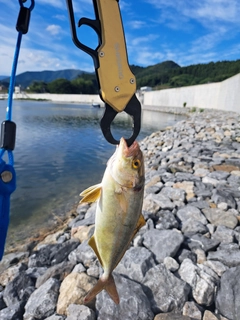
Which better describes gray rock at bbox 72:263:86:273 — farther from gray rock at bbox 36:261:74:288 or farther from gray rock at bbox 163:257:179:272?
gray rock at bbox 163:257:179:272

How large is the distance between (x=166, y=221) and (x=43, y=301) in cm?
256

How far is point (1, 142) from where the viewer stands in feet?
6.89

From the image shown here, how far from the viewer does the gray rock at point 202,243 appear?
3.99 m

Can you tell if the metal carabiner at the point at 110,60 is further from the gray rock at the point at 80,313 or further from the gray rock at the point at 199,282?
the gray rock at the point at 199,282

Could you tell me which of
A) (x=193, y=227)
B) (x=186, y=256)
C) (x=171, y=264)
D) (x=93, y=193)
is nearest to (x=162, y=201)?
(x=193, y=227)

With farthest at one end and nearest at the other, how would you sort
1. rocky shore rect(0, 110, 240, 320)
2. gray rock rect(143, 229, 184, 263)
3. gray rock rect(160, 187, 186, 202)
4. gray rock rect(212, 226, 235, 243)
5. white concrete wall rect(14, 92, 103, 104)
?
white concrete wall rect(14, 92, 103, 104) → gray rock rect(160, 187, 186, 202) → gray rock rect(212, 226, 235, 243) → gray rock rect(143, 229, 184, 263) → rocky shore rect(0, 110, 240, 320)

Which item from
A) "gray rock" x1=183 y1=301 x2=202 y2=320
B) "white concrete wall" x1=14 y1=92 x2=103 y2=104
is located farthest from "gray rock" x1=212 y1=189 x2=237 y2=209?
"white concrete wall" x1=14 y1=92 x2=103 y2=104

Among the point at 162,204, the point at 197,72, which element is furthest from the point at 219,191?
the point at 197,72

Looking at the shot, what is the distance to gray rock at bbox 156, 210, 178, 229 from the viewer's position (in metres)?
4.66

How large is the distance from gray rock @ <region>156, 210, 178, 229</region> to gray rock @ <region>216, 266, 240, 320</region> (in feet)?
4.93

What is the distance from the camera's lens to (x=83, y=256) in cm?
407

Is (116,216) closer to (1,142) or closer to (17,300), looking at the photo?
(1,142)

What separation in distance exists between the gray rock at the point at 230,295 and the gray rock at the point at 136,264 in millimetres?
966

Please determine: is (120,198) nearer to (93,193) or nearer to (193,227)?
(93,193)
